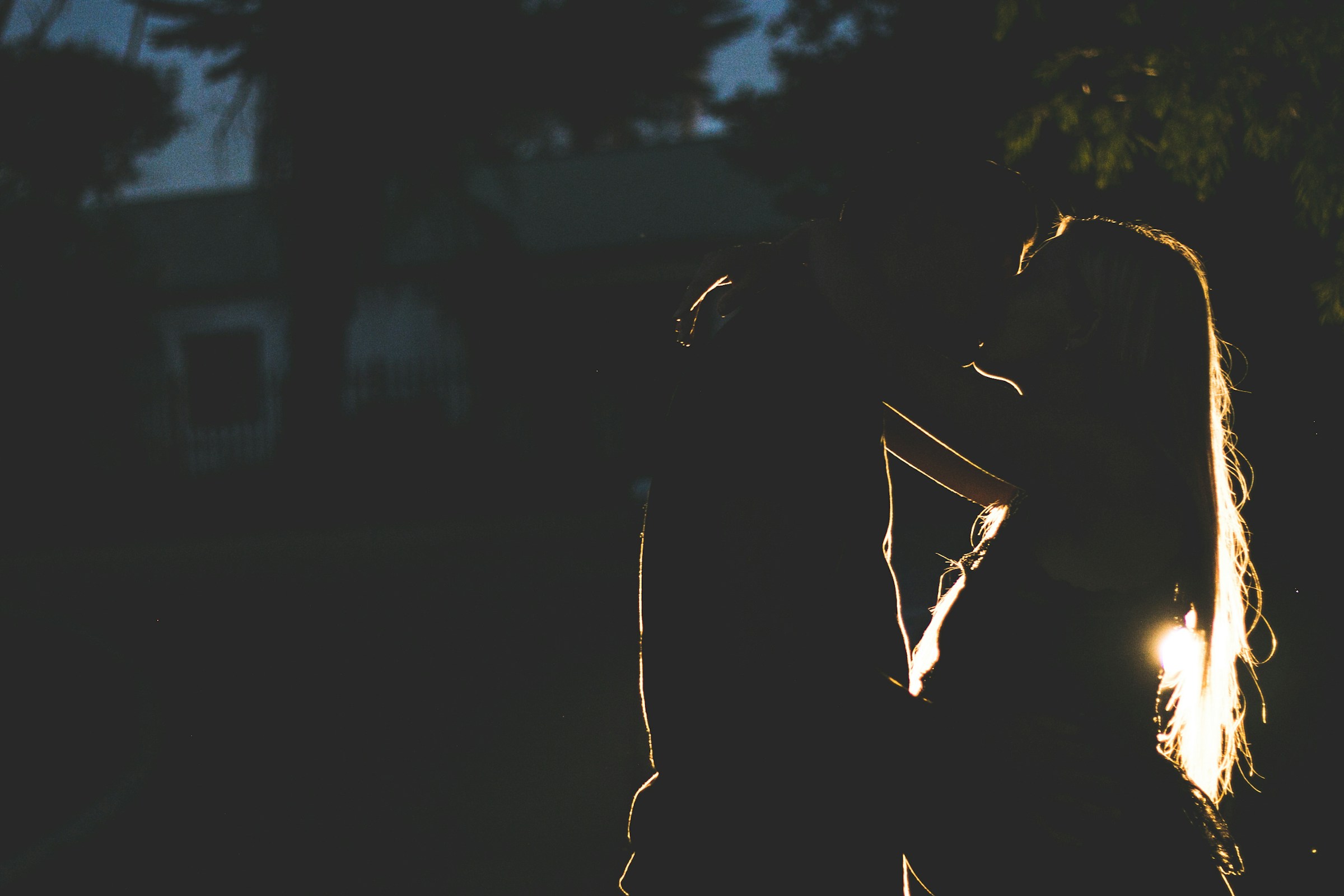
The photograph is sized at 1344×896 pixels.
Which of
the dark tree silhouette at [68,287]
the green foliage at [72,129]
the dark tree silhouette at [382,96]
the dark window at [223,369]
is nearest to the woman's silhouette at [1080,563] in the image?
the dark tree silhouette at [382,96]

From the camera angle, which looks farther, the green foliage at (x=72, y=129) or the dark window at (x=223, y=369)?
the dark window at (x=223, y=369)

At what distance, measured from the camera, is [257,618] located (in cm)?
1020

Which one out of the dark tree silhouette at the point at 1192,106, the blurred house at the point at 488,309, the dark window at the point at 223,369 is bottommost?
the dark window at the point at 223,369

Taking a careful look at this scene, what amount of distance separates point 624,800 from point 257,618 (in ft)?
20.4

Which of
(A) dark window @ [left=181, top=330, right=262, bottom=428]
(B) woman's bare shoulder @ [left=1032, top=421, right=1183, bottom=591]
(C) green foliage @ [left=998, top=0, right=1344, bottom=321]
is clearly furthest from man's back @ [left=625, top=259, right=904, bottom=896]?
(A) dark window @ [left=181, top=330, right=262, bottom=428]

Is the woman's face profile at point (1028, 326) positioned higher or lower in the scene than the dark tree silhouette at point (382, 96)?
higher

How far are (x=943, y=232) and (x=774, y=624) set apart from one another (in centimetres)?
45

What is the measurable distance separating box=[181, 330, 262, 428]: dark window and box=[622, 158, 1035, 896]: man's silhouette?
23239mm

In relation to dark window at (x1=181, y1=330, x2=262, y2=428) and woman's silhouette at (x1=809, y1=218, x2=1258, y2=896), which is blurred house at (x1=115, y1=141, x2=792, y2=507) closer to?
dark window at (x1=181, y1=330, x2=262, y2=428)

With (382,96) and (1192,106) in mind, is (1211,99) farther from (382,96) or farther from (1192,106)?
(382,96)

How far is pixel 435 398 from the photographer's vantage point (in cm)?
1997

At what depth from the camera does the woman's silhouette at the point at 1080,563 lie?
4.17ft

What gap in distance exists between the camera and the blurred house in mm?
19922

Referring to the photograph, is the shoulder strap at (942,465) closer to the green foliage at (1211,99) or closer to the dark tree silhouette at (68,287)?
the green foliage at (1211,99)
